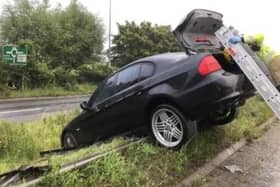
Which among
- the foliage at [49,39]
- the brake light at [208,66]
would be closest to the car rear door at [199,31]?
the brake light at [208,66]

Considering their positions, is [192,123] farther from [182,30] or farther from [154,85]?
[182,30]

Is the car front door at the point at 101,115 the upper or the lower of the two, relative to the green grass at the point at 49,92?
upper

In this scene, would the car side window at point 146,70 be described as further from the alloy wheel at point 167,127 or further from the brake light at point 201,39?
the brake light at point 201,39

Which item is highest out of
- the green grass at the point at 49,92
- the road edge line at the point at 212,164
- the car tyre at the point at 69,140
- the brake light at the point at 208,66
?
the brake light at the point at 208,66

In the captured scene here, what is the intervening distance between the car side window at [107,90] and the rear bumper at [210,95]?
1725 mm

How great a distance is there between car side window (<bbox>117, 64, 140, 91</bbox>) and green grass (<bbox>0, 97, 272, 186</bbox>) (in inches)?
39.3

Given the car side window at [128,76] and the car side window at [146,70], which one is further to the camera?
the car side window at [128,76]

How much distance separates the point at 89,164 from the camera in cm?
481

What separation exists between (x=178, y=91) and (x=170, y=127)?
544 millimetres

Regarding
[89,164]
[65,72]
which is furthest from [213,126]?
[65,72]

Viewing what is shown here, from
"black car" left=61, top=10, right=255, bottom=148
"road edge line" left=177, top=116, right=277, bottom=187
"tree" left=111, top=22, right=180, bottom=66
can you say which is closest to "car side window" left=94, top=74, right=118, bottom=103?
"black car" left=61, top=10, right=255, bottom=148

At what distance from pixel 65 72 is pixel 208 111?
29904 millimetres

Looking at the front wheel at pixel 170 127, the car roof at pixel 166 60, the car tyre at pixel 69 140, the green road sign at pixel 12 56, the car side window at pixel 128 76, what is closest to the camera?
the front wheel at pixel 170 127

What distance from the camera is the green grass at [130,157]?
4.64m
